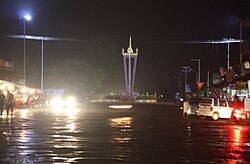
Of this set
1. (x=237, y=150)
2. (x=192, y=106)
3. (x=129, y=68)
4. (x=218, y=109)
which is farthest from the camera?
(x=129, y=68)

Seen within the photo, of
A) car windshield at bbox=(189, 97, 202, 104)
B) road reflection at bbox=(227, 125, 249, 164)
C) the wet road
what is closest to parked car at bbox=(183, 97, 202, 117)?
car windshield at bbox=(189, 97, 202, 104)

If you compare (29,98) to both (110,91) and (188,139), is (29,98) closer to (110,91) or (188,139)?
(188,139)

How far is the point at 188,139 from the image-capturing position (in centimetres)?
1836

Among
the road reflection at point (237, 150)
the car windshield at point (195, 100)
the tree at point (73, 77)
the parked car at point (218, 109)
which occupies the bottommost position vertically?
the road reflection at point (237, 150)

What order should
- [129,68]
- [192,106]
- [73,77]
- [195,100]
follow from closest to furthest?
1. [192,106]
2. [195,100]
3. [73,77]
4. [129,68]

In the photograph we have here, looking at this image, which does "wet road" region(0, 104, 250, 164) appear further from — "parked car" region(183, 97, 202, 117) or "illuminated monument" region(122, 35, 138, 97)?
"illuminated monument" region(122, 35, 138, 97)

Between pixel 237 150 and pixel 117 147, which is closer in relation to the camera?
pixel 237 150

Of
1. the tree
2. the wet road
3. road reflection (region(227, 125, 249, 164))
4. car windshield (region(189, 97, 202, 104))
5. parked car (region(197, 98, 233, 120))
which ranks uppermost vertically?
the tree

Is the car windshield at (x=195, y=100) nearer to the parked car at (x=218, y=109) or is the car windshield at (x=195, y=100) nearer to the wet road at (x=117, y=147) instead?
the parked car at (x=218, y=109)

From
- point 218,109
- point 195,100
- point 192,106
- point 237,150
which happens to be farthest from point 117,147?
point 195,100

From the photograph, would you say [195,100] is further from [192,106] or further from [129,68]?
[129,68]

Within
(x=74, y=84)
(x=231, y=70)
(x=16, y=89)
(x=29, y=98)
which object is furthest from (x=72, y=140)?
(x=74, y=84)

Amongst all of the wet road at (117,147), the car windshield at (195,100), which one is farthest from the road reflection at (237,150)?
the car windshield at (195,100)

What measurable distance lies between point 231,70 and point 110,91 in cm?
4910
